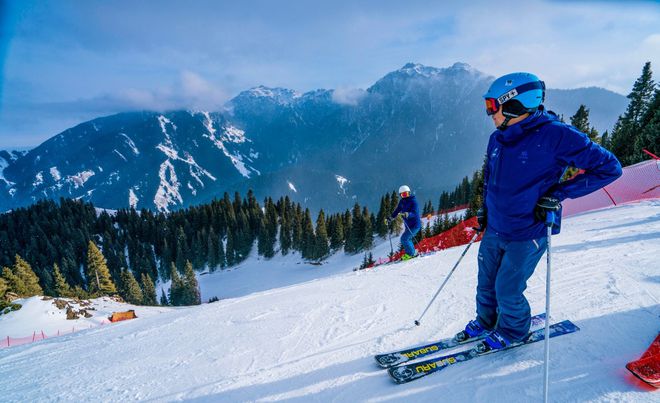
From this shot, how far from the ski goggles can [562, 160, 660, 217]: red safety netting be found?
15.2 metres

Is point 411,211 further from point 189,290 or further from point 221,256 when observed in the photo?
point 221,256

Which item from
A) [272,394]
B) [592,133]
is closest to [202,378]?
[272,394]

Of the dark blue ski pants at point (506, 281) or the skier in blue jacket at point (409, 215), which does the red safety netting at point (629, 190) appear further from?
the dark blue ski pants at point (506, 281)

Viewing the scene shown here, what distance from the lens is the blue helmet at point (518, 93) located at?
9.68ft

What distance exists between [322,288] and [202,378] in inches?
147

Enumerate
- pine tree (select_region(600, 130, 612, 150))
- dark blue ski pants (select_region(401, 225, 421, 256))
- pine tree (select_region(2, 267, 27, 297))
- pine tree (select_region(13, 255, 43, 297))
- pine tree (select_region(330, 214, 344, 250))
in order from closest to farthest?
dark blue ski pants (select_region(401, 225, 421, 256)) < pine tree (select_region(600, 130, 612, 150)) < pine tree (select_region(2, 267, 27, 297)) < pine tree (select_region(13, 255, 43, 297)) < pine tree (select_region(330, 214, 344, 250))

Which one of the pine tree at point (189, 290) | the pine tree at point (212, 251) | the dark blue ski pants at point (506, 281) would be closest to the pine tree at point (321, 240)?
the pine tree at point (189, 290)

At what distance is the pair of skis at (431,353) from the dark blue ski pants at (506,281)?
28 cm

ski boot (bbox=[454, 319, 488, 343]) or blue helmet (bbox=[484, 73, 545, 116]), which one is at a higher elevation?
blue helmet (bbox=[484, 73, 545, 116])

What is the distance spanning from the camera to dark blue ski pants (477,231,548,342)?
3205 millimetres

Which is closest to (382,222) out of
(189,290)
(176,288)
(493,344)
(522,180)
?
(189,290)

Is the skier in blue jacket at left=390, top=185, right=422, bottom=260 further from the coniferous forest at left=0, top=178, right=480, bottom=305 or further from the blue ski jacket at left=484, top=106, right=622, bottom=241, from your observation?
the coniferous forest at left=0, top=178, right=480, bottom=305

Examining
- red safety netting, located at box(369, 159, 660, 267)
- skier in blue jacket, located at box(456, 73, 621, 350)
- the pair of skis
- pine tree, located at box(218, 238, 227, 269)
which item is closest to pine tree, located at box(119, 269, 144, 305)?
pine tree, located at box(218, 238, 227, 269)

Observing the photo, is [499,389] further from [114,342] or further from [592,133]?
[592,133]
